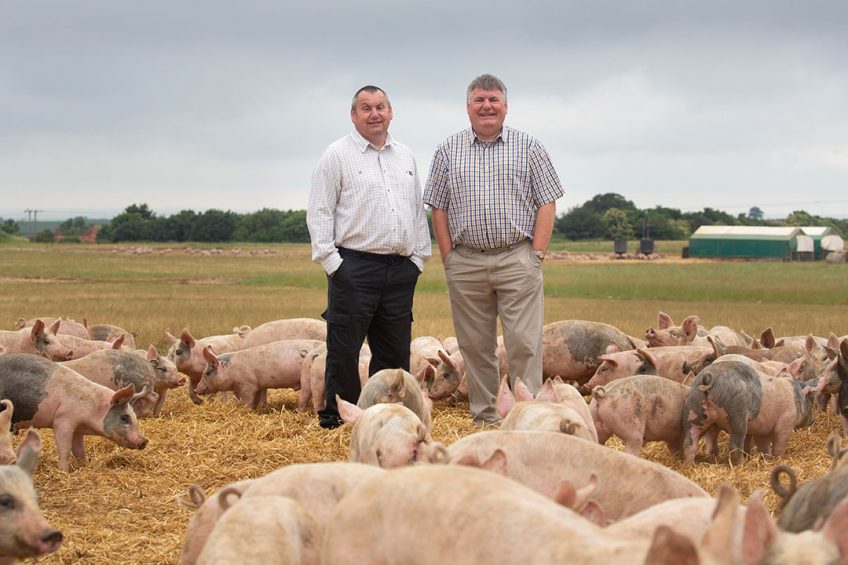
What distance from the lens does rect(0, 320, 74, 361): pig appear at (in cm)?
1080

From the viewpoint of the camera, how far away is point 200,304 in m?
25.3

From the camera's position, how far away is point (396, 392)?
7.15 meters

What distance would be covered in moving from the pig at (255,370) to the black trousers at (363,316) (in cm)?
182

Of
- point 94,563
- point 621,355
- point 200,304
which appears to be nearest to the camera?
point 94,563

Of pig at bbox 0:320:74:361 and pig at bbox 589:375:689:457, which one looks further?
pig at bbox 0:320:74:361

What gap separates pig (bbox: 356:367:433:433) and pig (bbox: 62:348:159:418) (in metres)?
2.82

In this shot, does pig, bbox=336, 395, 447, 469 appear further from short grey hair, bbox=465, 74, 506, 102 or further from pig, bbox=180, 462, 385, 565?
short grey hair, bbox=465, 74, 506, 102

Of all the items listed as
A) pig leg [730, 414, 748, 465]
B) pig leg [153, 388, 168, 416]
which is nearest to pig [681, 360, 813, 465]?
pig leg [730, 414, 748, 465]

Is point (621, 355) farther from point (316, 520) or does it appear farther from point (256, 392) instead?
point (316, 520)

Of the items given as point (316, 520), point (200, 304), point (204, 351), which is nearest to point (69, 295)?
point (200, 304)

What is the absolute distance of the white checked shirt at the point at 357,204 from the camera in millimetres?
8633

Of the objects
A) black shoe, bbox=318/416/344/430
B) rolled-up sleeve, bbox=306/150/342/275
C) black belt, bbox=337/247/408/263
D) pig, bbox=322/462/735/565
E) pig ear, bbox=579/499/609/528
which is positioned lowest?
black shoe, bbox=318/416/344/430

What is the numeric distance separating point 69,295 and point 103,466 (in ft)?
68.6

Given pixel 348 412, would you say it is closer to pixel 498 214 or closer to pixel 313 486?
pixel 313 486
